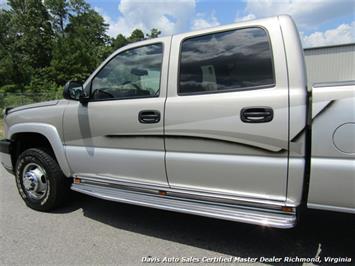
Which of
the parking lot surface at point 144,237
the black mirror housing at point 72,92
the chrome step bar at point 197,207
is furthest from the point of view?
the black mirror housing at point 72,92

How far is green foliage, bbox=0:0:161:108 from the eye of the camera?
4056cm

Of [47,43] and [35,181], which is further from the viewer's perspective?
[47,43]

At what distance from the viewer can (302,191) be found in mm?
2541

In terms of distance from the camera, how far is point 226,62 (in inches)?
113

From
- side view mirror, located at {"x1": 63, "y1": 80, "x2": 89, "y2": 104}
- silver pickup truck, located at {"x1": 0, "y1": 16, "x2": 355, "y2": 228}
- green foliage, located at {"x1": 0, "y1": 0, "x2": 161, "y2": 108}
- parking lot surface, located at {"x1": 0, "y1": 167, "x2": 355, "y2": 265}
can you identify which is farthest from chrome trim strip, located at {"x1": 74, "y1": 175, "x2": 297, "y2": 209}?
green foliage, located at {"x1": 0, "y1": 0, "x2": 161, "y2": 108}

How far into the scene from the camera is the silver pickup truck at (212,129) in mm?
2441

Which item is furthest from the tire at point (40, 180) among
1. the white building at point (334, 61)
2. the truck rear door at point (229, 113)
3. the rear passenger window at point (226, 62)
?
the white building at point (334, 61)

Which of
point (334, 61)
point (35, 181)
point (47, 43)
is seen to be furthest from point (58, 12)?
point (35, 181)

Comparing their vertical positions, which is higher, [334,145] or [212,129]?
[212,129]

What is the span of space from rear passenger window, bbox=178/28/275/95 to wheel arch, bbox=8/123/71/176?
5.58 ft

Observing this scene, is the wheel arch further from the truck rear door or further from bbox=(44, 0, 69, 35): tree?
bbox=(44, 0, 69, 35): tree

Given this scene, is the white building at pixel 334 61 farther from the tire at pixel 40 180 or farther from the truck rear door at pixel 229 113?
the tire at pixel 40 180

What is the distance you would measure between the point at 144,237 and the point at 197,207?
810 millimetres

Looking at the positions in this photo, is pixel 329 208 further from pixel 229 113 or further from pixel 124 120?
pixel 124 120
